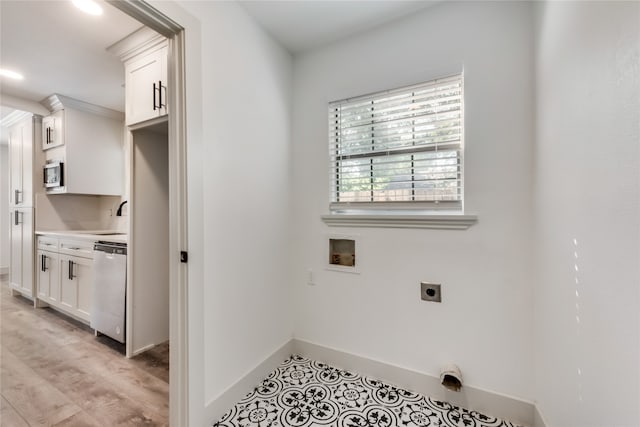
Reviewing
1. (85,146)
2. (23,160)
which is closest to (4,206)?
(23,160)

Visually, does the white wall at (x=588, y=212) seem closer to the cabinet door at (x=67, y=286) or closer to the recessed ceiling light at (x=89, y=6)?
the recessed ceiling light at (x=89, y=6)

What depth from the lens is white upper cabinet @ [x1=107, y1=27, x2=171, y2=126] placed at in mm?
1946

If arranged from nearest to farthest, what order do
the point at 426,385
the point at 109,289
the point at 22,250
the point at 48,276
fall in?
the point at 426,385 → the point at 109,289 → the point at 48,276 → the point at 22,250

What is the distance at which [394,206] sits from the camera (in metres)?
1.84

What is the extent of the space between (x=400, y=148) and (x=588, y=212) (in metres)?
1.07

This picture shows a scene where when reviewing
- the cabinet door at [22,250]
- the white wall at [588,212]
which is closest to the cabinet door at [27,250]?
the cabinet door at [22,250]

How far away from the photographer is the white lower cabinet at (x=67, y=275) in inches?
107

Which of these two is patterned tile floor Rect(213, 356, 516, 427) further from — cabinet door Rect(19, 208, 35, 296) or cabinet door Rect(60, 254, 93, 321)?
cabinet door Rect(19, 208, 35, 296)

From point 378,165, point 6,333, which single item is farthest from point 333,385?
point 6,333

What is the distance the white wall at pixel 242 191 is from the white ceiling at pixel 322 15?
103 mm

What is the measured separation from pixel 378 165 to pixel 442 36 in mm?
859

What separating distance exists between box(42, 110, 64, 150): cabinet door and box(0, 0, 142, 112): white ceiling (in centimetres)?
Result: 24

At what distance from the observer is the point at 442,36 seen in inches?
65.5

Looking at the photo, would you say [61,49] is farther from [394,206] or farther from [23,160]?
[394,206]
